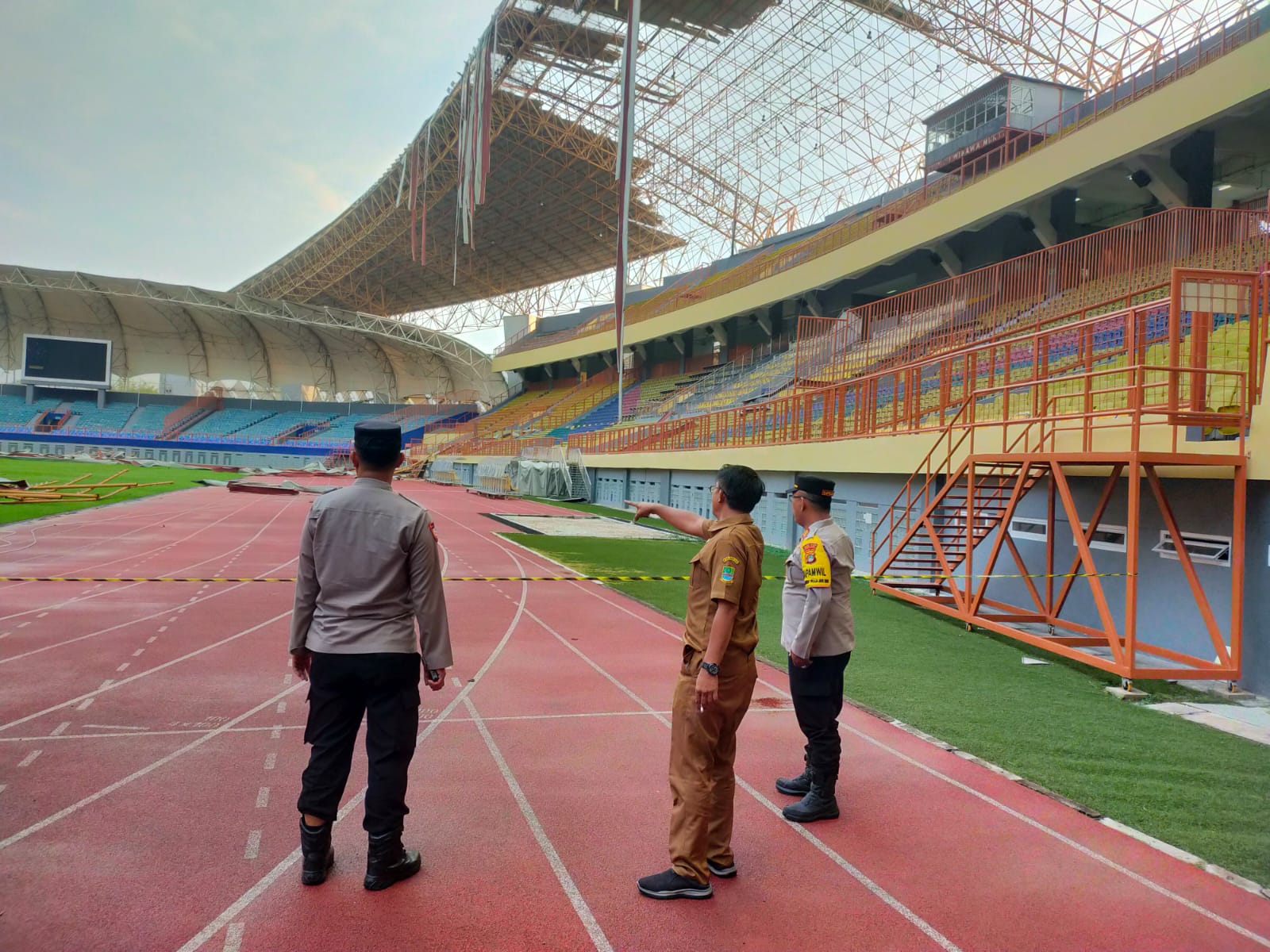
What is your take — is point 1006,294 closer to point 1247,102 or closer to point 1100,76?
point 1247,102

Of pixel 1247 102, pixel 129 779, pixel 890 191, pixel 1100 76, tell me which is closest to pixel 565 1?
pixel 890 191

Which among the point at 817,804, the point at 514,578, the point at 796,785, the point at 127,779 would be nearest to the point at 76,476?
the point at 514,578

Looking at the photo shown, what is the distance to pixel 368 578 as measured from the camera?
3.28 meters

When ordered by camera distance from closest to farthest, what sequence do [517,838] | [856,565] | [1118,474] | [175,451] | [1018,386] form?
[517,838] < [1118,474] < [1018,386] < [856,565] < [175,451]

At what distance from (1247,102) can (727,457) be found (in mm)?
12776

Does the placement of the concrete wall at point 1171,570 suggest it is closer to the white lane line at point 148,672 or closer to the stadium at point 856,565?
the stadium at point 856,565

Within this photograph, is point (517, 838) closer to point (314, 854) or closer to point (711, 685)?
point (314, 854)

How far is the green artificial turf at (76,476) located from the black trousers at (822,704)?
19.3 meters

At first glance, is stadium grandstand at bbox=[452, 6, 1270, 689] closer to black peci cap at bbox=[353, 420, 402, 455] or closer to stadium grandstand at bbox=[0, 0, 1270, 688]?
stadium grandstand at bbox=[0, 0, 1270, 688]

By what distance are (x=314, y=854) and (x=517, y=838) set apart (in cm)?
101

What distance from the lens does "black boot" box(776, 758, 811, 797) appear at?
14.9 ft

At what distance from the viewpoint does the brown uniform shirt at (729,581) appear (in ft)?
10.8

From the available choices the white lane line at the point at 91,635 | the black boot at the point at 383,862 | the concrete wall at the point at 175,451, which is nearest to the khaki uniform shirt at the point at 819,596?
the black boot at the point at 383,862

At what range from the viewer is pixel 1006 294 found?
18469mm
